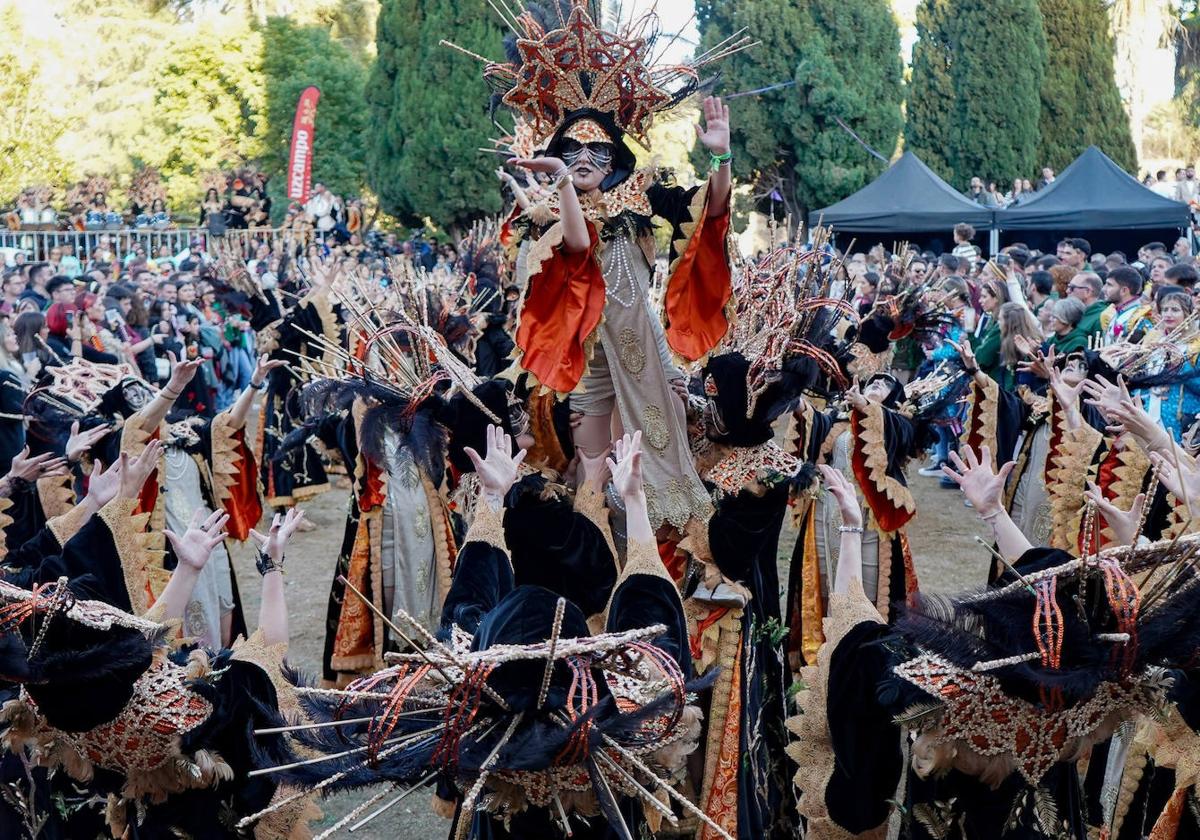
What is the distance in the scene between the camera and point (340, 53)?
2884 centimetres

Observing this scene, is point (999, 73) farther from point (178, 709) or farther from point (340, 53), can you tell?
point (178, 709)

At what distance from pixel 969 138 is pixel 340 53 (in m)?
13.6

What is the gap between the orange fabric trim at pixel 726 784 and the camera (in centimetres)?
446

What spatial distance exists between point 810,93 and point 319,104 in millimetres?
10072

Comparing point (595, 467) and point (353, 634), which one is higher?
point (595, 467)

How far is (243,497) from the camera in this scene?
618cm

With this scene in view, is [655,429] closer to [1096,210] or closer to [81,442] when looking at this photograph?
[81,442]

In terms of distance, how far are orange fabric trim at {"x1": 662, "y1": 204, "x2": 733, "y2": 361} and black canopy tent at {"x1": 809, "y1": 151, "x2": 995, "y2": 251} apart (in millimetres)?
14343

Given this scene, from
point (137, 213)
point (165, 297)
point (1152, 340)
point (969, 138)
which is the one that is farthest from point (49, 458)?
point (969, 138)

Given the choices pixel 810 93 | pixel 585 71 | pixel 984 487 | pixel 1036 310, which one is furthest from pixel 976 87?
pixel 984 487

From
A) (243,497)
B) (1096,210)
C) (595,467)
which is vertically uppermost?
(1096,210)

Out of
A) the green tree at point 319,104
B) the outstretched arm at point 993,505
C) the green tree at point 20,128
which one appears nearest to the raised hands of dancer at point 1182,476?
the outstretched arm at point 993,505

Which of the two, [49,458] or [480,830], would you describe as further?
[49,458]

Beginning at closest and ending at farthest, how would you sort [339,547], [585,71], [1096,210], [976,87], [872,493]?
[585,71], [872,493], [339,547], [1096,210], [976,87]
